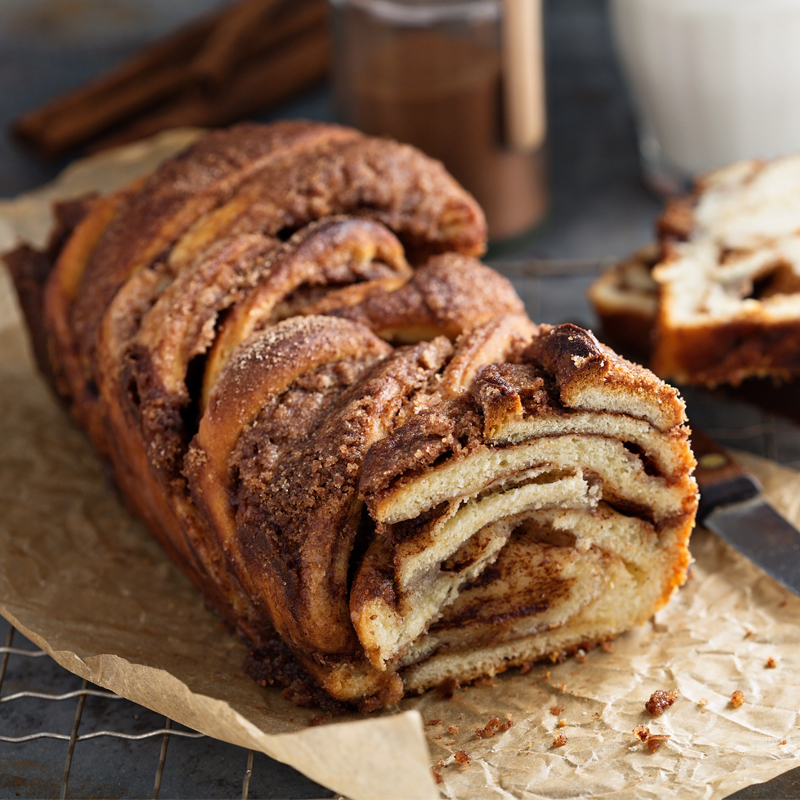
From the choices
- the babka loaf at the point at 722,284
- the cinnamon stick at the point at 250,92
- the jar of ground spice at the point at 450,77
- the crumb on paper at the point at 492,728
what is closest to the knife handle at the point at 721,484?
the babka loaf at the point at 722,284

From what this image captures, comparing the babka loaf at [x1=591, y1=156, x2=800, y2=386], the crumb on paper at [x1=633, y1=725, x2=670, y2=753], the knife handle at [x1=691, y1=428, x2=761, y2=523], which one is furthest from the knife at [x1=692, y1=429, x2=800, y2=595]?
the crumb on paper at [x1=633, y1=725, x2=670, y2=753]

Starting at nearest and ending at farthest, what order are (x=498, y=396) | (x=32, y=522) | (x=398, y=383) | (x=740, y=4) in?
1. (x=498, y=396)
2. (x=398, y=383)
3. (x=32, y=522)
4. (x=740, y=4)

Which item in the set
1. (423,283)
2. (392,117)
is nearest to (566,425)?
(423,283)

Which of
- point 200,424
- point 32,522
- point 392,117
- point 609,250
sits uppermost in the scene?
point 200,424

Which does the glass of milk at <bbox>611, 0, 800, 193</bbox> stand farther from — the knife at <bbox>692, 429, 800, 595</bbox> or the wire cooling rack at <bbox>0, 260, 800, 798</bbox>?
the wire cooling rack at <bbox>0, 260, 800, 798</bbox>

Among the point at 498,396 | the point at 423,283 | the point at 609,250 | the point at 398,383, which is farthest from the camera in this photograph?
the point at 609,250

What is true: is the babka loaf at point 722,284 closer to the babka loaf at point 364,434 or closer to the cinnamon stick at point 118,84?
the babka loaf at point 364,434

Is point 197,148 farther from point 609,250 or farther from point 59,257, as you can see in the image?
point 609,250
